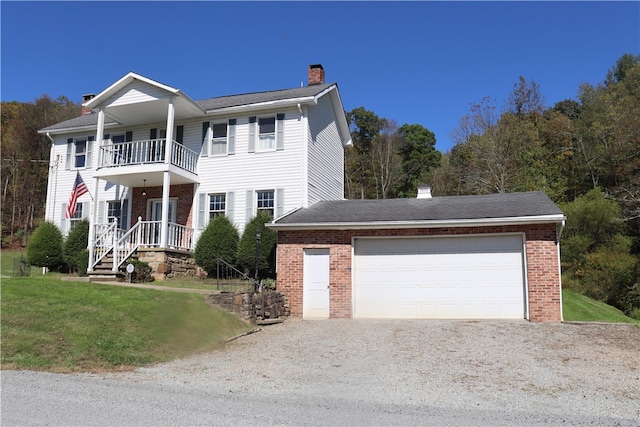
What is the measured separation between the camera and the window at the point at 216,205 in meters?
20.2

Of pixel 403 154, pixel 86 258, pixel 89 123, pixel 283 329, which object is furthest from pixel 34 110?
pixel 283 329

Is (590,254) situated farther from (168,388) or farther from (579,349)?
(168,388)

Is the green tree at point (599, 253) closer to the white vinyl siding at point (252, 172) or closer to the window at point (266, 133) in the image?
the white vinyl siding at point (252, 172)

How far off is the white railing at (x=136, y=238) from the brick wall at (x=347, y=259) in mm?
5865

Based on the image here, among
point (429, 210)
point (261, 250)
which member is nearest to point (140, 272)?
point (261, 250)

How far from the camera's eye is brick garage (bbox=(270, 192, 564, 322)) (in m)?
13.1

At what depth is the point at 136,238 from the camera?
19484 millimetres

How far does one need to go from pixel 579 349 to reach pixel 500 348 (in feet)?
4.81

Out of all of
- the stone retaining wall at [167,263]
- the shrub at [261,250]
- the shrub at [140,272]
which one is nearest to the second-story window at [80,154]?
the stone retaining wall at [167,263]

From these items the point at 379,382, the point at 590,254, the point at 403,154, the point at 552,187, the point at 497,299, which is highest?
the point at 403,154

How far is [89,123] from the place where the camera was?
22750 mm

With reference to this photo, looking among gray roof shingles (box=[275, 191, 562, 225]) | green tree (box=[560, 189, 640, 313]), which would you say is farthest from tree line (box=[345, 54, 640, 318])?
gray roof shingles (box=[275, 191, 562, 225])

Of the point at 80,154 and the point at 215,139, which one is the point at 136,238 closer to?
the point at 215,139

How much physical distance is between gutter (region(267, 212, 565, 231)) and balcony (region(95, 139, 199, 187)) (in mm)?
6429
